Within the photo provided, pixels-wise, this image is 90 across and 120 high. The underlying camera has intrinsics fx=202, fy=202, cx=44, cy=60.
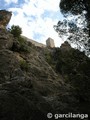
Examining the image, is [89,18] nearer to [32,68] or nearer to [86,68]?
[86,68]

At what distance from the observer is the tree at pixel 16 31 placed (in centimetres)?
2586

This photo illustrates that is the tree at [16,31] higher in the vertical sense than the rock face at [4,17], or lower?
lower

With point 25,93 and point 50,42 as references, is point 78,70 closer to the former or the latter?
point 25,93

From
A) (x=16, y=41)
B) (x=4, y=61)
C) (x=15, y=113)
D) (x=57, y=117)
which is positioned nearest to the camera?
(x=15, y=113)

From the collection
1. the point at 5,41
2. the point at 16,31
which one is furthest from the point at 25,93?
the point at 16,31

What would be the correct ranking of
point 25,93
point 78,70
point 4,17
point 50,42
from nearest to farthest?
point 25,93
point 78,70
point 4,17
point 50,42

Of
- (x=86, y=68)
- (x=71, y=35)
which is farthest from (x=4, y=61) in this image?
(x=86, y=68)

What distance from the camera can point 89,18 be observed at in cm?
1438

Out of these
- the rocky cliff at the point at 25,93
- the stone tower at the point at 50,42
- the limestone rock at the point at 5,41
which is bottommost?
the rocky cliff at the point at 25,93

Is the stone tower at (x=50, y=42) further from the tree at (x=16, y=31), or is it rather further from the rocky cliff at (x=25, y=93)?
the rocky cliff at (x=25, y=93)

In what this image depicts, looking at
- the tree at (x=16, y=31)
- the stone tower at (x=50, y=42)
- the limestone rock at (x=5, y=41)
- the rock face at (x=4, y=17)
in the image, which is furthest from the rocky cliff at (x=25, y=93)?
the stone tower at (x=50, y=42)

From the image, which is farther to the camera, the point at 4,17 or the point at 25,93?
the point at 4,17

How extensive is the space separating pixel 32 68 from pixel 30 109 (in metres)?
12.0

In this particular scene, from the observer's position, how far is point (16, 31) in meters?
26.0
